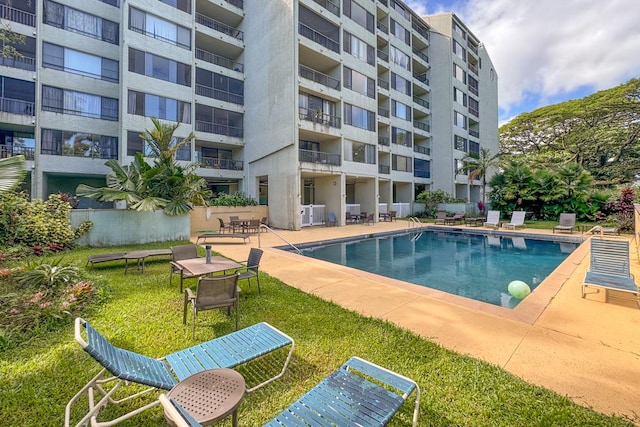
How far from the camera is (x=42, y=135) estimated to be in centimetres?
1716

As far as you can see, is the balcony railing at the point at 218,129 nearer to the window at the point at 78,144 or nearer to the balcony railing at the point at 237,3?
the window at the point at 78,144

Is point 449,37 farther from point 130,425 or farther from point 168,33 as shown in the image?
point 130,425

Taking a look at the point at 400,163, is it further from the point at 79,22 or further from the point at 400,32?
the point at 79,22

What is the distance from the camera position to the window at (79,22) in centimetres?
1766

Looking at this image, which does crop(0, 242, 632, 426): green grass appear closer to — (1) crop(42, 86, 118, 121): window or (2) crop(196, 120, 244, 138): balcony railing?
(2) crop(196, 120, 244, 138): balcony railing

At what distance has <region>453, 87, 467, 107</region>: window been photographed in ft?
102

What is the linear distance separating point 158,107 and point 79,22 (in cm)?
733

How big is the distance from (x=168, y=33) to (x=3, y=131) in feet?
40.3

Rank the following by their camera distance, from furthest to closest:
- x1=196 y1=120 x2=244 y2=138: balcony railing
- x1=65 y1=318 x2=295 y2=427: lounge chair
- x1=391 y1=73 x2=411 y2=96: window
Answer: x1=391 y1=73 x2=411 y2=96: window
x1=196 y1=120 x2=244 y2=138: balcony railing
x1=65 y1=318 x2=295 y2=427: lounge chair

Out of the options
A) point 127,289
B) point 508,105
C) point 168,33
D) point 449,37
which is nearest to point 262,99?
point 168,33

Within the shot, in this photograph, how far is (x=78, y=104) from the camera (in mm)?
18312

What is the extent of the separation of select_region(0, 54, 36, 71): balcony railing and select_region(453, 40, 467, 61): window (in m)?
36.8

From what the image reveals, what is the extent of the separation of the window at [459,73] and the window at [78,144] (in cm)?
3355

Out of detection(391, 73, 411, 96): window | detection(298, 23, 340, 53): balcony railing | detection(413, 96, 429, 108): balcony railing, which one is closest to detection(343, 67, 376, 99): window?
detection(298, 23, 340, 53): balcony railing
